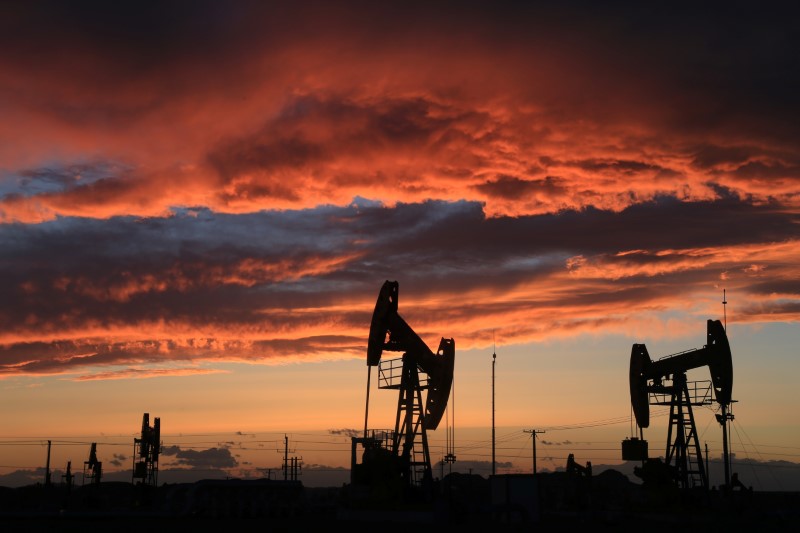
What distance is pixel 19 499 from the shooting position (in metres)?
78.1

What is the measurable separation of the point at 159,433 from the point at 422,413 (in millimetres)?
30754

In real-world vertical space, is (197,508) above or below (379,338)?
below

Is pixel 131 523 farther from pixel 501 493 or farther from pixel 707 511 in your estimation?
pixel 707 511

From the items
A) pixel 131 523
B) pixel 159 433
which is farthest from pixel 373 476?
pixel 159 433

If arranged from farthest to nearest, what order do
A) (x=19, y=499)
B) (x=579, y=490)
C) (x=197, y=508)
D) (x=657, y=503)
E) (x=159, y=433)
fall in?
(x=19, y=499) < (x=159, y=433) < (x=579, y=490) < (x=657, y=503) < (x=197, y=508)

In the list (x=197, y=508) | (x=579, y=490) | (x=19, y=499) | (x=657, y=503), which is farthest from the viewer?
(x=19, y=499)

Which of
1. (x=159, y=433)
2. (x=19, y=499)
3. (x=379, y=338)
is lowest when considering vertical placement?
(x=19, y=499)

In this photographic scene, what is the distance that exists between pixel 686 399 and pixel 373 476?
19490 millimetres

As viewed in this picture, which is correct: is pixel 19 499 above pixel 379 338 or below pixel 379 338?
below

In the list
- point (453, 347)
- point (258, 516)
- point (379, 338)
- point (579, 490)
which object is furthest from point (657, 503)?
point (258, 516)

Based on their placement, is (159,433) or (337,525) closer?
(337,525)

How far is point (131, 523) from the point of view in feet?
130

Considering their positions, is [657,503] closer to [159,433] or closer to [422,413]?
[422,413]

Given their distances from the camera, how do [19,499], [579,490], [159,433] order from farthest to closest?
[19,499]
[159,433]
[579,490]
